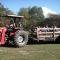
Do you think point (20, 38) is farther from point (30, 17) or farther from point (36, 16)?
point (36, 16)

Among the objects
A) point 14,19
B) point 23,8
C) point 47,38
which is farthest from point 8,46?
point 23,8

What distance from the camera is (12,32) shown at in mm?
17438

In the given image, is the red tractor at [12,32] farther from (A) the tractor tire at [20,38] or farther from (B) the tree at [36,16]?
(B) the tree at [36,16]

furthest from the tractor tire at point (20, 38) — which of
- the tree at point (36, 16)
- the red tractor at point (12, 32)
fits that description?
the tree at point (36, 16)

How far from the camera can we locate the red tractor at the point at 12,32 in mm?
16984

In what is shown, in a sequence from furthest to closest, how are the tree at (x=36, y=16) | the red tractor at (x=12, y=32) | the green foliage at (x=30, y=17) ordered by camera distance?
1. the tree at (x=36, y=16)
2. the green foliage at (x=30, y=17)
3. the red tractor at (x=12, y=32)

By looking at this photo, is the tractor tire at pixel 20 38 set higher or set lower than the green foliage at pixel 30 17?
lower

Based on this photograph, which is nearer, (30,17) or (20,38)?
→ (20,38)

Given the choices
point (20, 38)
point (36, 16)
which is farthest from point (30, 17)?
point (20, 38)

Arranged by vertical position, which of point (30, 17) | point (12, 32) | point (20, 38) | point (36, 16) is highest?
point (36, 16)

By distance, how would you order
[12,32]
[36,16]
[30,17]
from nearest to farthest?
[12,32] → [30,17] → [36,16]

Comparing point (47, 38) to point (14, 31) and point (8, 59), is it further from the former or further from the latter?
point (8, 59)

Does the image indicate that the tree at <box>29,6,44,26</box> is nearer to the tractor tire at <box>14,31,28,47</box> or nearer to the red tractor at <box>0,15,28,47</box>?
the red tractor at <box>0,15,28,47</box>

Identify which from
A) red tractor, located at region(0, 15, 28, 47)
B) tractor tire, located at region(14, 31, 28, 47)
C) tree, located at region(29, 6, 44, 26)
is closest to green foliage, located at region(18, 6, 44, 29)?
tree, located at region(29, 6, 44, 26)
